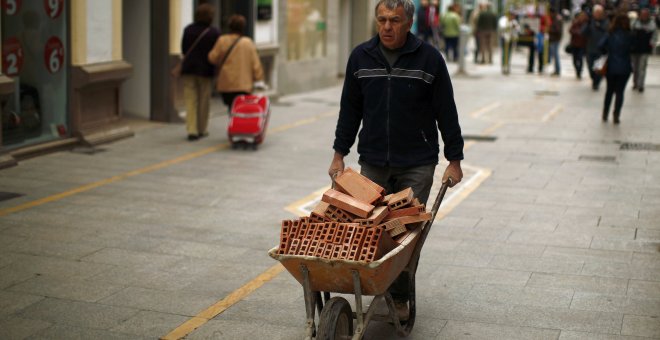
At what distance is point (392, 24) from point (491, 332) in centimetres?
194

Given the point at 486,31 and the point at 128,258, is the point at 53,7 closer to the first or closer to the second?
the point at 128,258

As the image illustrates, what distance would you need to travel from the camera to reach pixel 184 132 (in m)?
15.3

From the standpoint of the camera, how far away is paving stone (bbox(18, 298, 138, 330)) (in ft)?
21.1

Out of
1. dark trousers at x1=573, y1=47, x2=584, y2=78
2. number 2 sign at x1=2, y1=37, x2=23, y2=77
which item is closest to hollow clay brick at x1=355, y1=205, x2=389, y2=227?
number 2 sign at x1=2, y1=37, x2=23, y2=77

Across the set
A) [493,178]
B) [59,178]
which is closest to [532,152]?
[493,178]

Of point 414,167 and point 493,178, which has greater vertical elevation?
point 414,167

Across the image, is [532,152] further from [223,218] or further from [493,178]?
[223,218]

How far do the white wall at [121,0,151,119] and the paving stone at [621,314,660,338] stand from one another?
1093cm

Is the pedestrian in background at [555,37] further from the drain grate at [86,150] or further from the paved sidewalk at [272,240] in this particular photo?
the drain grate at [86,150]

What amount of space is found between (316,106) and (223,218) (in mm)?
10171

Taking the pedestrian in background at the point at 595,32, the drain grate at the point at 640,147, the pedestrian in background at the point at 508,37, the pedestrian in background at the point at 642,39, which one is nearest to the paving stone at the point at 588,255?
the drain grate at the point at 640,147

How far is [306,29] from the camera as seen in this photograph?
23000 millimetres

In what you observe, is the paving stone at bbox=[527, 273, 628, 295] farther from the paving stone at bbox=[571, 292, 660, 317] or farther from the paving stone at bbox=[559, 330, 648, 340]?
the paving stone at bbox=[559, 330, 648, 340]

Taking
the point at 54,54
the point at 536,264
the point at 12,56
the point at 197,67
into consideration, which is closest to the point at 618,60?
the point at 197,67
